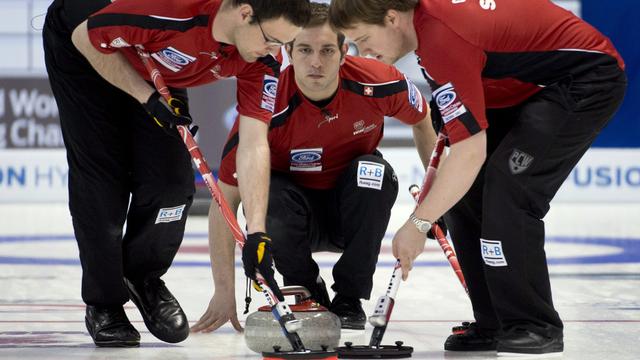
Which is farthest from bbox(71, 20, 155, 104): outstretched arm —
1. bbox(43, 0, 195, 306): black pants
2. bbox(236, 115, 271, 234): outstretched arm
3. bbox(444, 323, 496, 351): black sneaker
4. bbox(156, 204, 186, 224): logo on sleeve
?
bbox(444, 323, 496, 351): black sneaker

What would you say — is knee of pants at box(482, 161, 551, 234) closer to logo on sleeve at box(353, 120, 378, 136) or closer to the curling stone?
the curling stone

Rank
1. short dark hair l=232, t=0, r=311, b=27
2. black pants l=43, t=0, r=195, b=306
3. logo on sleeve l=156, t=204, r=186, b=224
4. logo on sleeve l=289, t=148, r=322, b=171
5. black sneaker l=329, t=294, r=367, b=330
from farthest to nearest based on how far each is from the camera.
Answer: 1. logo on sleeve l=289, t=148, r=322, b=171
2. black sneaker l=329, t=294, r=367, b=330
3. logo on sleeve l=156, t=204, r=186, b=224
4. black pants l=43, t=0, r=195, b=306
5. short dark hair l=232, t=0, r=311, b=27

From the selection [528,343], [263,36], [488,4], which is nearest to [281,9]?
[263,36]

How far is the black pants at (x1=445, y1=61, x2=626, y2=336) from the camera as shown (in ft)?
10.1

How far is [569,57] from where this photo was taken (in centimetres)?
311

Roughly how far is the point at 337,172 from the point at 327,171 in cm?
4

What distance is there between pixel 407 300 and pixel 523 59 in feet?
4.92

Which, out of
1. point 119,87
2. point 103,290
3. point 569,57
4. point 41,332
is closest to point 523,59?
point 569,57

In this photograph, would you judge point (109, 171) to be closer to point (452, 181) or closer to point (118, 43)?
point (118, 43)

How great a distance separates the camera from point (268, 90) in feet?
11.2

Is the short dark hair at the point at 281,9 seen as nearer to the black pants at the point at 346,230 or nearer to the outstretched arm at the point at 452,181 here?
the outstretched arm at the point at 452,181

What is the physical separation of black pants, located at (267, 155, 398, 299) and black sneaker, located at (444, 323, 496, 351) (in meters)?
0.53

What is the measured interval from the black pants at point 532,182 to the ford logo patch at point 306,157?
940 millimetres

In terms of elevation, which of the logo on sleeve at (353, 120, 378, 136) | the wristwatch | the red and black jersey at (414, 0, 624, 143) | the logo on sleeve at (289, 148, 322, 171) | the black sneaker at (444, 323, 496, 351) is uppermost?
the red and black jersey at (414, 0, 624, 143)
